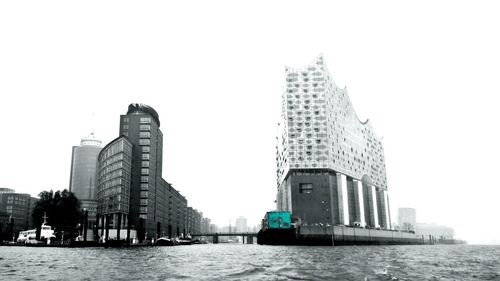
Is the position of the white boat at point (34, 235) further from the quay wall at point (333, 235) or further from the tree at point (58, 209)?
the quay wall at point (333, 235)

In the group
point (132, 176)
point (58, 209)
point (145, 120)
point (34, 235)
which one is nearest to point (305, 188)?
point (132, 176)

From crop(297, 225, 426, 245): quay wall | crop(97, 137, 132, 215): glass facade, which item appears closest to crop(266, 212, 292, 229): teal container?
crop(297, 225, 426, 245): quay wall

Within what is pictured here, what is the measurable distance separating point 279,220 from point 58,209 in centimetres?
7464

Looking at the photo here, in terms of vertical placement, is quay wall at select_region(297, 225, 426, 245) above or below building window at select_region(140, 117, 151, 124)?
below

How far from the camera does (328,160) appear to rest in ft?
548

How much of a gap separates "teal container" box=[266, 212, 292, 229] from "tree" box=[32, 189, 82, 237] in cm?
6938

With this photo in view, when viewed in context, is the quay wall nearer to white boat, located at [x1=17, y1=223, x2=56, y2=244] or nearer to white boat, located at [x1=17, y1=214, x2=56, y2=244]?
white boat, located at [x1=17, y1=214, x2=56, y2=244]

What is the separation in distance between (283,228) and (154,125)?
244 feet

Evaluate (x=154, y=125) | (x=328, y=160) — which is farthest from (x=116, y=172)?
(x=328, y=160)

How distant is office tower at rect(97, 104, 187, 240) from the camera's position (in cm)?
16175

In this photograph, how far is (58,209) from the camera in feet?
497

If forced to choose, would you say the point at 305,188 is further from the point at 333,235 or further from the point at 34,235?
the point at 34,235

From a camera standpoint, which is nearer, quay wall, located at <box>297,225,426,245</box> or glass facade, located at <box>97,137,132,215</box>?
quay wall, located at <box>297,225,426,245</box>

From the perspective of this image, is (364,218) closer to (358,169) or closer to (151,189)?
(358,169)
